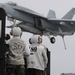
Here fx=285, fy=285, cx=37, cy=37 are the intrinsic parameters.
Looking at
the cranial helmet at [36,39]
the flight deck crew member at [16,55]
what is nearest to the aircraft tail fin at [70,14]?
the cranial helmet at [36,39]

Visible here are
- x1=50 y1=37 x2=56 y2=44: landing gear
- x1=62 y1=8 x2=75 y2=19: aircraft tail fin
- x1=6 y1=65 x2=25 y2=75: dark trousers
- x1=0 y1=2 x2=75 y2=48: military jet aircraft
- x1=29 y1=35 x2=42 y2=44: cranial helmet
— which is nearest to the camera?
x1=6 y1=65 x2=25 y2=75: dark trousers

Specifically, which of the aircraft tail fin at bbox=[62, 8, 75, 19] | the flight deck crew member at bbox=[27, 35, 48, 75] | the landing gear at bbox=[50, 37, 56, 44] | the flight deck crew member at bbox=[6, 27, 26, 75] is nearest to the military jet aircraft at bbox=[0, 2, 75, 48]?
the landing gear at bbox=[50, 37, 56, 44]

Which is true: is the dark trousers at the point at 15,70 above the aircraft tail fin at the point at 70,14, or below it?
below

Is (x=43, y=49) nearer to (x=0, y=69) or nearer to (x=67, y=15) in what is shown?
(x=0, y=69)

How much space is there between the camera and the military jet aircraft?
78.8 ft

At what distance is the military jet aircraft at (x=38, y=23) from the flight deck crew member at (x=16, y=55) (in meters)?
17.7

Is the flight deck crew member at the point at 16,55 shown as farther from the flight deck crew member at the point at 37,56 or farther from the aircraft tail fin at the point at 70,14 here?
the aircraft tail fin at the point at 70,14

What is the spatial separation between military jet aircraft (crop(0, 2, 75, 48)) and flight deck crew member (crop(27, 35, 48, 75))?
17211 mm

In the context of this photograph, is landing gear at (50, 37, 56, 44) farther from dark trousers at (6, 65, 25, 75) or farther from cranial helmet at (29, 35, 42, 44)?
dark trousers at (6, 65, 25, 75)

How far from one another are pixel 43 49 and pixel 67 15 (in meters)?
29.1

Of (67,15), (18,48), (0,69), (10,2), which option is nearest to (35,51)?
(18,48)

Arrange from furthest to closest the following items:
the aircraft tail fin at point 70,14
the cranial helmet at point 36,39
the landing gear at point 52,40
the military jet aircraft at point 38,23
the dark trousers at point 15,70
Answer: the aircraft tail fin at point 70,14
the landing gear at point 52,40
the military jet aircraft at point 38,23
the cranial helmet at point 36,39
the dark trousers at point 15,70

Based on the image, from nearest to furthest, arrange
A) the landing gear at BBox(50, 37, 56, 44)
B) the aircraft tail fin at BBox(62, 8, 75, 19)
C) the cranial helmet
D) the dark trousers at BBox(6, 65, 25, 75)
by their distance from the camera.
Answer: the dark trousers at BBox(6, 65, 25, 75) → the cranial helmet → the landing gear at BBox(50, 37, 56, 44) → the aircraft tail fin at BBox(62, 8, 75, 19)

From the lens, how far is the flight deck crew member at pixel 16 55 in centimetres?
469
